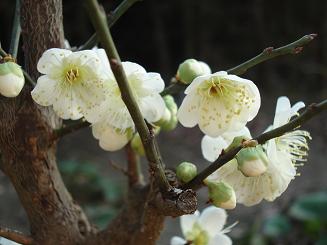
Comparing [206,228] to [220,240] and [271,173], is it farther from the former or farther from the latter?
[271,173]

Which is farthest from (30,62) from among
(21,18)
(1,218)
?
(1,218)

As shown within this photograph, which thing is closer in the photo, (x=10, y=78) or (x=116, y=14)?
(x=10, y=78)

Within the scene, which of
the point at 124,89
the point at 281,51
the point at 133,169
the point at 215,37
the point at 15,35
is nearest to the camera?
the point at 124,89

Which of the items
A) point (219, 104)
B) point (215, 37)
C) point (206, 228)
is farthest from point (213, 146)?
point (215, 37)

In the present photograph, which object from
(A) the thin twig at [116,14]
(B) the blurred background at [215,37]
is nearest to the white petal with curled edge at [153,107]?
(A) the thin twig at [116,14]

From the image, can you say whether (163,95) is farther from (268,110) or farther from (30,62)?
(268,110)

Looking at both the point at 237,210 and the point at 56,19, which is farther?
the point at 237,210

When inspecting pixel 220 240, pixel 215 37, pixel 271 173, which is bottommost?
pixel 215 37

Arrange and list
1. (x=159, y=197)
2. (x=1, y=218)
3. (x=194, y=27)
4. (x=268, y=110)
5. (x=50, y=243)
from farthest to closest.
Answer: (x=194, y=27) → (x=268, y=110) → (x=1, y=218) → (x=50, y=243) → (x=159, y=197)

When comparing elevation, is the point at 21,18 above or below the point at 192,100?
above
